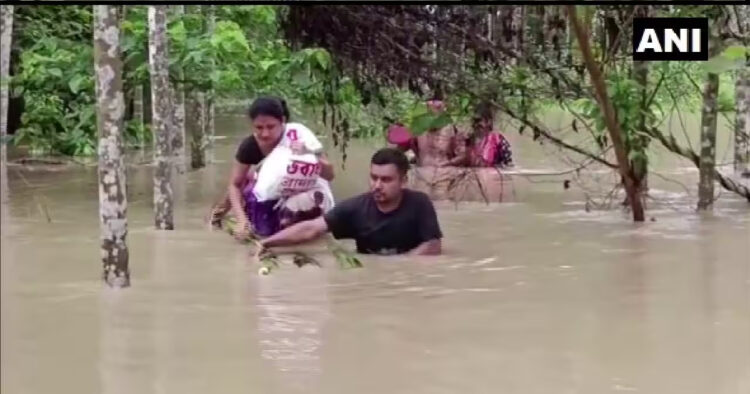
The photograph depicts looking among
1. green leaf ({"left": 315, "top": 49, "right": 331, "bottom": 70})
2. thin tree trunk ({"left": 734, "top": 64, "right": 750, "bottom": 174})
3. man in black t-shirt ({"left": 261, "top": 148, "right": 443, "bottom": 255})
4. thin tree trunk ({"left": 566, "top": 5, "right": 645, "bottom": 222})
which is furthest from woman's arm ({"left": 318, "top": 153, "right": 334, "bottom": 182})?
thin tree trunk ({"left": 734, "top": 64, "right": 750, "bottom": 174})

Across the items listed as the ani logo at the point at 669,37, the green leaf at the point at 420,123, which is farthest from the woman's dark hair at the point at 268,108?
the ani logo at the point at 669,37

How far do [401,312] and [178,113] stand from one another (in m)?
7.33

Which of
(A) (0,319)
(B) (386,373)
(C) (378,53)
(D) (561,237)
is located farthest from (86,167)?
(A) (0,319)

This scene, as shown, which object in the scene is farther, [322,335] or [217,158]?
[217,158]

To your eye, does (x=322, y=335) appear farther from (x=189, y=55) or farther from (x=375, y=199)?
(x=189, y=55)

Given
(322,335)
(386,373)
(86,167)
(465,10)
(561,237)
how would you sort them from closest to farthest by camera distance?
1. (386,373)
2. (322,335)
3. (561,237)
4. (465,10)
5. (86,167)

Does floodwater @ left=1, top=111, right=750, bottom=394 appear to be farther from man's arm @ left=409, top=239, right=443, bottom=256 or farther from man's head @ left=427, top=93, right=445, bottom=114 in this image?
man's head @ left=427, top=93, right=445, bottom=114

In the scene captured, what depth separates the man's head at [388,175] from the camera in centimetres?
736

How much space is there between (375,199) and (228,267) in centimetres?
98

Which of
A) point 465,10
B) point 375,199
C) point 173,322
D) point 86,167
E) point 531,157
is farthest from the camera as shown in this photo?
point 531,157

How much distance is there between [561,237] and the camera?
9.02m

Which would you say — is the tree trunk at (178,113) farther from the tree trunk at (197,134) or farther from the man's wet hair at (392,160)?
the man's wet hair at (392,160)

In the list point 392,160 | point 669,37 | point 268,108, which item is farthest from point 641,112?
point 268,108

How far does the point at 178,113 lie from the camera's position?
42.5 ft
